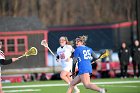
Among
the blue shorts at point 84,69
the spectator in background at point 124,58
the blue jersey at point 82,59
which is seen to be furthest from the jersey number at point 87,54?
the spectator in background at point 124,58

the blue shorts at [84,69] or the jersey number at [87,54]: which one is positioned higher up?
the jersey number at [87,54]

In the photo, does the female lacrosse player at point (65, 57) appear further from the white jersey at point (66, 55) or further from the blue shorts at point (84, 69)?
the blue shorts at point (84, 69)

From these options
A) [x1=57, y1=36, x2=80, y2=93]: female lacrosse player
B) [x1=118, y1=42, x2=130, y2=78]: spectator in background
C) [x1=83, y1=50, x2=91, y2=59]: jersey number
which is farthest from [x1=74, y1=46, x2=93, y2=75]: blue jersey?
[x1=118, y1=42, x2=130, y2=78]: spectator in background

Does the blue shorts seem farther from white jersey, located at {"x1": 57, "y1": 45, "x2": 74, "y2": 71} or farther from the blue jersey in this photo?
white jersey, located at {"x1": 57, "y1": 45, "x2": 74, "y2": 71}

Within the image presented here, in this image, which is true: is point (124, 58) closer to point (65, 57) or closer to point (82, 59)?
point (65, 57)

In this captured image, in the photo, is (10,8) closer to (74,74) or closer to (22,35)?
(22,35)

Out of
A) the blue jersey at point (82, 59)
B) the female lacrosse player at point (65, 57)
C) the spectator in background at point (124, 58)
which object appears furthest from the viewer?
the spectator in background at point (124, 58)

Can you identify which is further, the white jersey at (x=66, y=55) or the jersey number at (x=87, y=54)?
the white jersey at (x=66, y=55)

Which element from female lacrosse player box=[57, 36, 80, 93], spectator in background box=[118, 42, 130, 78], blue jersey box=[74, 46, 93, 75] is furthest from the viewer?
spectator in background box=[118, 42, 130, 78]

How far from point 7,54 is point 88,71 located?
86.0 ft

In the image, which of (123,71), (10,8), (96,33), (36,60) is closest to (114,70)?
(123,71)

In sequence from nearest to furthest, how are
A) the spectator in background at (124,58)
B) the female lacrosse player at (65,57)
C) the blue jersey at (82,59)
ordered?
the blue jersey at (82,59)
the female lacrosse player at (65,57)
the spectator in background at (124,58)

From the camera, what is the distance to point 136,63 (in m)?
28.6

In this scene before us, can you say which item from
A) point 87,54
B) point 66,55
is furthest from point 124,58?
point 87,54
